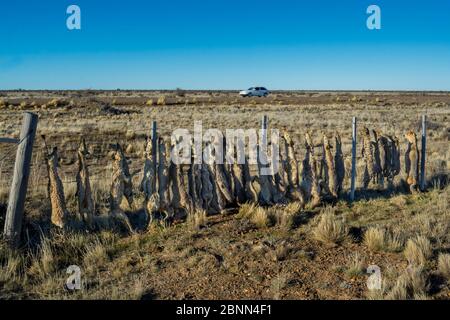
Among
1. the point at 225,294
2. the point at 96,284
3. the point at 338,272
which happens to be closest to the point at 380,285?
the point at 338,272

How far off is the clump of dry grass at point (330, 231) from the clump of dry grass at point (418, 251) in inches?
35.0

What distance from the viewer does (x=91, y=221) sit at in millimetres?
7309

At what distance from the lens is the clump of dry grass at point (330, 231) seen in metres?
6.71

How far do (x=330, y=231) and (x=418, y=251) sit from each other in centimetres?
120

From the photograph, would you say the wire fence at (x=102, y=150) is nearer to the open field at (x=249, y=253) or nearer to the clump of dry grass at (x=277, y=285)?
the open field at (x=249, y=253)

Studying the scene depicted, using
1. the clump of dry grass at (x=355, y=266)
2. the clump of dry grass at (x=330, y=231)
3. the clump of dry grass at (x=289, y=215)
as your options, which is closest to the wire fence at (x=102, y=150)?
the clump of dry grass at (x=289, y=215)

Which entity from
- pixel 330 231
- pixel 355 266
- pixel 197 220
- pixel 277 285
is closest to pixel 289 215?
pixel 330 231

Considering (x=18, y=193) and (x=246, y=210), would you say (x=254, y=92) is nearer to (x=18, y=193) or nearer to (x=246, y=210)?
(x=246, y=210)

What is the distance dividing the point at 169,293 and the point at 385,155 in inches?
234

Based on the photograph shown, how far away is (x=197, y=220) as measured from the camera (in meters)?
7.34

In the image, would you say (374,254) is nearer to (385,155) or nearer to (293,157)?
(293,157)

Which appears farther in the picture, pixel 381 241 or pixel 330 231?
pixel 330 231

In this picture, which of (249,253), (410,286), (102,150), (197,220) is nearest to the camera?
Answer: (410,286)
